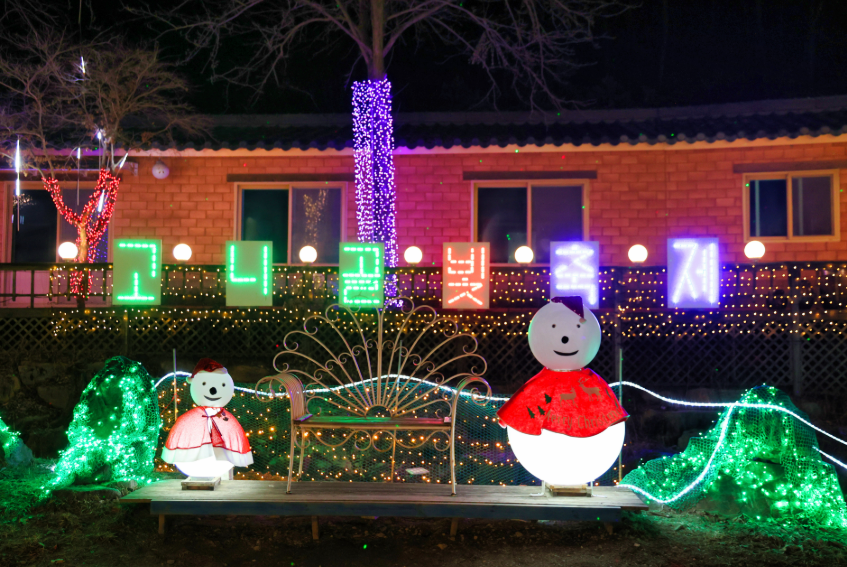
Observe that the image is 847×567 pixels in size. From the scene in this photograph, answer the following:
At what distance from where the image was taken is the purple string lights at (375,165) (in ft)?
32.6

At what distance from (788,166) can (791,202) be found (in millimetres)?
599

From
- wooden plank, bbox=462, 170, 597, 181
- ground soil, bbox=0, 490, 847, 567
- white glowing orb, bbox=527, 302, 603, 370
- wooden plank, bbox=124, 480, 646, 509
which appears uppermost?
wooden plank, bbox=462, 170, 597, 181

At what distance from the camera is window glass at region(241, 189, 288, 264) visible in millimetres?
12000

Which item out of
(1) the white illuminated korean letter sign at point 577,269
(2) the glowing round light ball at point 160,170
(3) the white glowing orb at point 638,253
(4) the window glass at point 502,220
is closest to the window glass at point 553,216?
(4) the window glass at point 502,220

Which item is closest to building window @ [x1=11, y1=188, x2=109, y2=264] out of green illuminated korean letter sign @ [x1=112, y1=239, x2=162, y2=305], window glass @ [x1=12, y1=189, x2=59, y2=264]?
window glass @ [x1=12, y1=189, x2=59, y2=264]

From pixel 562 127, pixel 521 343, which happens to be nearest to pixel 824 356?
pixel 521 343

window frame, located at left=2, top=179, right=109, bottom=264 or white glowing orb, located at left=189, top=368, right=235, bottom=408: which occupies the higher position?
window frame, located at left=2, top=179, right=109, bottom=264

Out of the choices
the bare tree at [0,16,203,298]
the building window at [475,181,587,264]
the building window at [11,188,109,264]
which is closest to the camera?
the bare tree at [0,16,203,298]

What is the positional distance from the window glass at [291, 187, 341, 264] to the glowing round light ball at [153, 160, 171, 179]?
2.20 metres

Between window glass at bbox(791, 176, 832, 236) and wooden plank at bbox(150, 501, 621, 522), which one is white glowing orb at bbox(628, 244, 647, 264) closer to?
window glass at bbox(791, 176, 832, 236)

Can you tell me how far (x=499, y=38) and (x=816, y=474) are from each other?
278 inches

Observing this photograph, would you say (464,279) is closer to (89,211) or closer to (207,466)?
(207,466)

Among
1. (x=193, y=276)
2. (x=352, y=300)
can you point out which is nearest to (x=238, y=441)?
(x=352, y=300)

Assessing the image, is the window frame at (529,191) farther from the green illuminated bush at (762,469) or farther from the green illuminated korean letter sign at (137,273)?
the green illuminated bush at (762,469)
